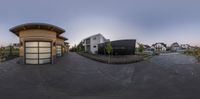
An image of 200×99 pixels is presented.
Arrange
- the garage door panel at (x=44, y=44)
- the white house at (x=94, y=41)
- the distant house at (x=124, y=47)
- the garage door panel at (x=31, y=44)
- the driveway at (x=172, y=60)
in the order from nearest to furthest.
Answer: the garage door panel at (x=31, y=44) < the garage door panel at (x=44, y=44) < the driveway at (x=172, y=60) < the distant house at (x=124, y=47) < the white house at (x=94, y=41)

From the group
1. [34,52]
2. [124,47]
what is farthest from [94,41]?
[34,52]

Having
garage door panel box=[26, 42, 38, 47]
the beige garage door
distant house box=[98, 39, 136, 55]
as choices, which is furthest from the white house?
garage door panel box=[26, 42, 38, 47]

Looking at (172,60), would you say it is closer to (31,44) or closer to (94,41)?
(31,44)

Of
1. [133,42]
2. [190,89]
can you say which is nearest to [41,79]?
[190,89]

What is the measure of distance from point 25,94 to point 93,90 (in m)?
4.95

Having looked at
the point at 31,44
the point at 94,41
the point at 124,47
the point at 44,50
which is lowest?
the point at 44,50

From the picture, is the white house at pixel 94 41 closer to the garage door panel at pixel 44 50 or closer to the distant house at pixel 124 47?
the distant house at pixel 124 47

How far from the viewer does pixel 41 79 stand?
677 inches

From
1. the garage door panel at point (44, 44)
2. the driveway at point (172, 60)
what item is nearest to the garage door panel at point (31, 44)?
the garage door panel at point (44, 44)

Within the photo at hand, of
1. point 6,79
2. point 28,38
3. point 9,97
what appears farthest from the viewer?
point 28,38

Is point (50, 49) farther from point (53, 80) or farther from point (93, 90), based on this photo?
point (93, 90)

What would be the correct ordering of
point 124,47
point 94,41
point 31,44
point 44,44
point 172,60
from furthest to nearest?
point 94,41 < point 124,47 < point 172,60 < point 44,44 < point 31,44

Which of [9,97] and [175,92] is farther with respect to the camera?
[175,92]

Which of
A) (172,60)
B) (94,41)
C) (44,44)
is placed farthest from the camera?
(94,41)
